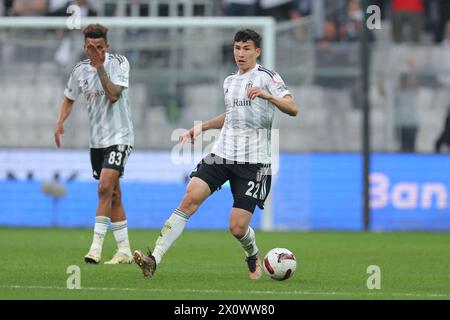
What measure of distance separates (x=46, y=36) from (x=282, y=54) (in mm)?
4396

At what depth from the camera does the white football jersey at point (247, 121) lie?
1086cm

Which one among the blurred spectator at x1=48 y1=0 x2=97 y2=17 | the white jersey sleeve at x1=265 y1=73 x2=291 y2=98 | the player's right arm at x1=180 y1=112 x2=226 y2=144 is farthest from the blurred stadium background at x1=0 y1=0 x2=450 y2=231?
the white jersey sleeve at x1=265 y1=73 x2=291 y2=98

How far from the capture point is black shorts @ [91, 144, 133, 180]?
1241 centimetres

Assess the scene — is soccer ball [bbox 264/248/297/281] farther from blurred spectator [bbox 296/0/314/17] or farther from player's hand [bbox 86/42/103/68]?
blurred spectator [bbox 296/0/314/17]

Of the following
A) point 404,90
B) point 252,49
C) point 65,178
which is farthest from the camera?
point 404,90

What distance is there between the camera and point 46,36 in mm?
21734

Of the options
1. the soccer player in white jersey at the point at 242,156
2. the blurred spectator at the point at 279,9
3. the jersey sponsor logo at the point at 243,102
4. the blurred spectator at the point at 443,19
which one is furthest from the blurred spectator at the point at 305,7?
the jersey sponsor logo at the point at 243,102

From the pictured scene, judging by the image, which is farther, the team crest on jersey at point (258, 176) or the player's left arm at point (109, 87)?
the player's left arm at point (109, 87)

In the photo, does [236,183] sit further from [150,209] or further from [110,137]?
[150,209]

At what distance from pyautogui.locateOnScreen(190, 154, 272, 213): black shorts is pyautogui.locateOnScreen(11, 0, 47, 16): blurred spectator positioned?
544 inches

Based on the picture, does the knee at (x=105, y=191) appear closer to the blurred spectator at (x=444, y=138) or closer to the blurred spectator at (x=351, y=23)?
the blurred spectator at (x=444, y=138)

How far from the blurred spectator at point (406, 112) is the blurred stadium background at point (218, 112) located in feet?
0.06
